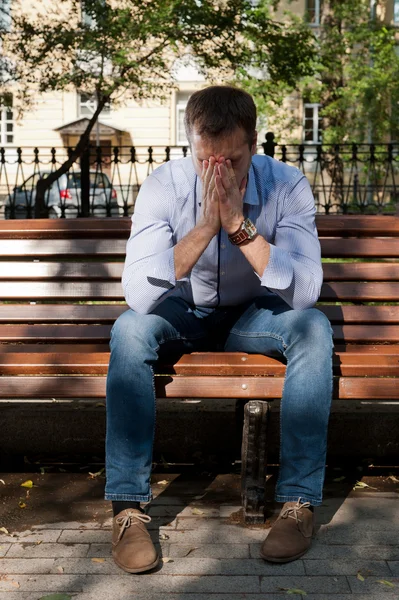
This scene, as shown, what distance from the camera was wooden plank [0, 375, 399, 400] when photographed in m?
3.29

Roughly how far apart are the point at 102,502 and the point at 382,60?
21.8m

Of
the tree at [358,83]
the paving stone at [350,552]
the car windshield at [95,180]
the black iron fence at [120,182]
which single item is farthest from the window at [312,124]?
the paving stone at [350,552]

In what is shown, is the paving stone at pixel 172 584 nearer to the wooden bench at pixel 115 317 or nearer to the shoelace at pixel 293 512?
the shoelace at pixel 293 512

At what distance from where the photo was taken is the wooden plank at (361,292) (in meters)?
4.06

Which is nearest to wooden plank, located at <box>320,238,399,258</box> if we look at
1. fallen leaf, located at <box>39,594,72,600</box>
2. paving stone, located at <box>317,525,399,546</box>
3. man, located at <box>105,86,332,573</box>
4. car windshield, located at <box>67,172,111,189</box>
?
man, located at <box>105,86,332,573</box>

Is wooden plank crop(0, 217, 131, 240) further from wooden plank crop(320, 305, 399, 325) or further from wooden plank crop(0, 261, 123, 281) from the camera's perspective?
wooden plank crop(320, 305, 399, 325)

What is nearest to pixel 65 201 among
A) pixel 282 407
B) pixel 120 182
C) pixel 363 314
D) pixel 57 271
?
pixel 120 182

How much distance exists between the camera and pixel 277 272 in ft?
10.7

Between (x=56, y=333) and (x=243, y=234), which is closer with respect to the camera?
(x=243, y=234)

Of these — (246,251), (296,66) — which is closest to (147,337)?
(246,251)

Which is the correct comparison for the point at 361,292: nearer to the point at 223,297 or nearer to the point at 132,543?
the point at 223,297

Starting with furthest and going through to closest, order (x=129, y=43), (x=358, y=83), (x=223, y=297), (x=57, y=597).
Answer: (x=358, y=83), (x=129, y=43), (x=223, y=297), (x=57, y=597)

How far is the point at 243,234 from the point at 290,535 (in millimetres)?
1081

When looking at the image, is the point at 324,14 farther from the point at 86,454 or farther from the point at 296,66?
the point at 86,454
